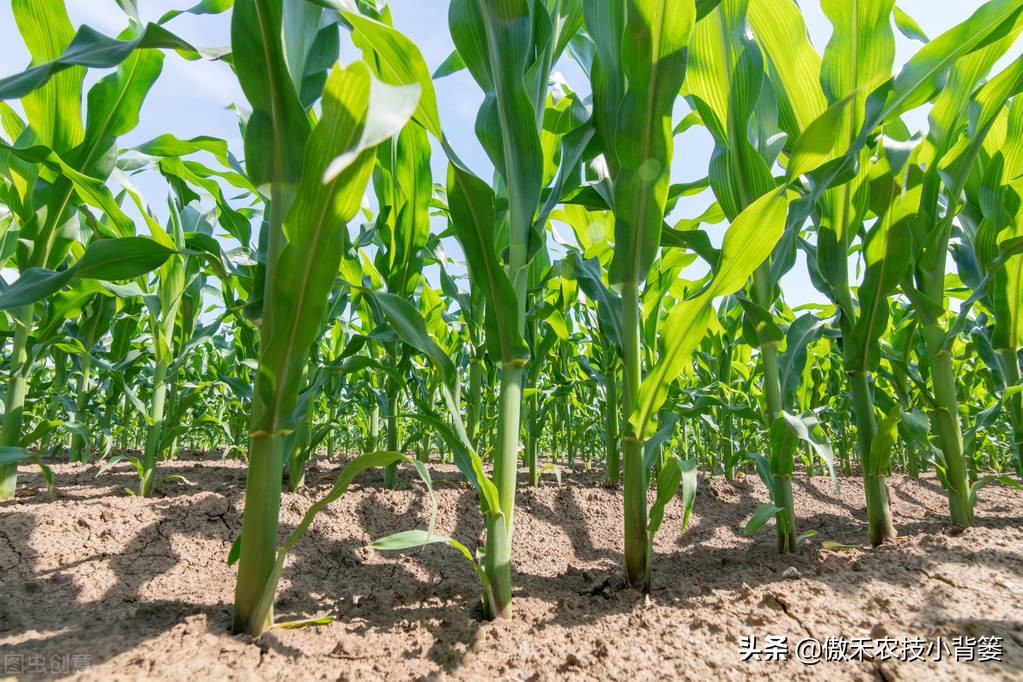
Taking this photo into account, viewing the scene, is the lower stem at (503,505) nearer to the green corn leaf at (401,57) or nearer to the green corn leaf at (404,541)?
the green corn leaf at (404,541)

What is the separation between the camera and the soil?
3.18 ft

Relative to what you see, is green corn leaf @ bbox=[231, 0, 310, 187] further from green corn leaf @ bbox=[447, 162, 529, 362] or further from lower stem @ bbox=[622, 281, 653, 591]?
lower stem @ bbox=[622, 281, 653, 591]

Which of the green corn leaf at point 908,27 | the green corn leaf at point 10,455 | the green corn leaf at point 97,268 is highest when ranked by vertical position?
the green corn leaf at point 908,27

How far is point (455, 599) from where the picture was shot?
143cm

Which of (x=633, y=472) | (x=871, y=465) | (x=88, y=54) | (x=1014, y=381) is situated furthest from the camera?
(x=1014, y=381)

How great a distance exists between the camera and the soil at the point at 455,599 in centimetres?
97

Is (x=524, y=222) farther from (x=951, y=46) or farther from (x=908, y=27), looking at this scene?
(x=908, y=27)

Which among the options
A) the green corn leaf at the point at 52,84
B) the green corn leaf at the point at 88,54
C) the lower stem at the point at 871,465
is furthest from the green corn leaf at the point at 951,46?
the green corn leaf at the point at 52,84

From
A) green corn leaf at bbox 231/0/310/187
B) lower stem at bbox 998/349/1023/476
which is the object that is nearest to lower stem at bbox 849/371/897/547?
lower stem at bbox 998/349/1023/476

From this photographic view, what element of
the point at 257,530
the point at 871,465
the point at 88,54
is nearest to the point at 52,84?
the point at 88,54

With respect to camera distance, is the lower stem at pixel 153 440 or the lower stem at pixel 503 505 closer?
the lower stem at pixel 503 505

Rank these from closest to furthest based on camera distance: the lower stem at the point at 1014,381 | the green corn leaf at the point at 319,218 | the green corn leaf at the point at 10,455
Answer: the green corn leaf at the point at 319,218 → the green corn leaf at the point at 10,455 → the lower stem at the point at 1014,381

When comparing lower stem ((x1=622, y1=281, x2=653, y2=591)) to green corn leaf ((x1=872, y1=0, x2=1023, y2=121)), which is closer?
green corn leaf ((x1=872, y1=0, x2=1023, y2=121))

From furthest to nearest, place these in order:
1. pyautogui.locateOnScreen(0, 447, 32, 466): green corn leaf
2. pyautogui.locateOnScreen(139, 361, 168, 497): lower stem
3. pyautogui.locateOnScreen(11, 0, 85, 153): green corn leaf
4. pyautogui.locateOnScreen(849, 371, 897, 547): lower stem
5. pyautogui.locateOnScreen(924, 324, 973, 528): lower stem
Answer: pyautogui.locateOnScreen(139, 361, 168, 497): lower stem → pyautogui.locateOnScreen(924, 324, 973, 528): lower stem → pyautogui.locateOnScreen(849, 371, 897, 547): lower stem → pyautogui.locateOnScreen(11, 0, 85, 153): green corn leaf → pyautogui.locateOnScreen(0, 447, 32, 466): green corn leaf
